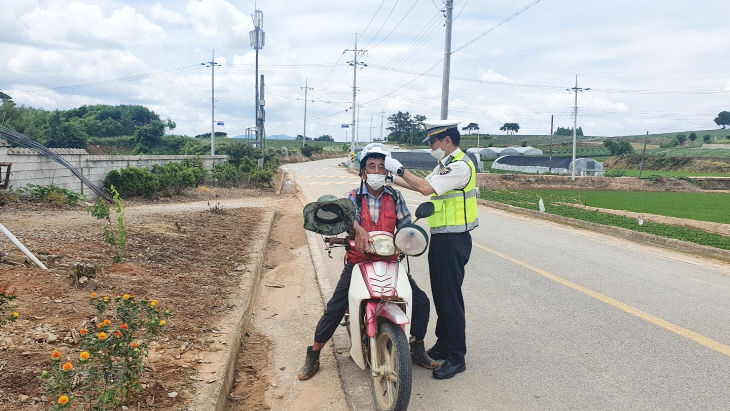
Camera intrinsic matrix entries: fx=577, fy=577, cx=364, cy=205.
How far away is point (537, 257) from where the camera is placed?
32.9 feet

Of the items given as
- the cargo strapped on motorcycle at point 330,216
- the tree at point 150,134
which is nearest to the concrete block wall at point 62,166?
the cargo strapped on motorcycle at point 330,216

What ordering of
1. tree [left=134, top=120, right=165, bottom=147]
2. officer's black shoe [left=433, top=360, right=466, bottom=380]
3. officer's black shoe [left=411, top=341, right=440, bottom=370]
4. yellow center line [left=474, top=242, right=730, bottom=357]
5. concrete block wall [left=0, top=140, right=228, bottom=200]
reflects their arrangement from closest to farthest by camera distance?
1. officer's black shoe [left=433, top=360, right=466, bottom=380]
2. officer's black shoe [left=411, top=341, right=440, bottom=370]
3. yellow center line [left=474, top=242, right=730, bottom=357]
4. concrete block wall [left=0, top=140, right=228, bottom=200]
5. tree [left=134, top=120, right=165, bottom=147]

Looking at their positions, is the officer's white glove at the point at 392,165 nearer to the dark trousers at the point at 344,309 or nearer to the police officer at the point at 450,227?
the police officer at the point at 450,227

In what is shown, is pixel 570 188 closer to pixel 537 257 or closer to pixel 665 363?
pixel 537 257

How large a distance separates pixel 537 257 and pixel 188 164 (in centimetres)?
1722

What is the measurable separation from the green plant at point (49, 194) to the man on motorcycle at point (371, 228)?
1127cm

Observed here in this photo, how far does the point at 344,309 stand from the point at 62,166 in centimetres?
1318

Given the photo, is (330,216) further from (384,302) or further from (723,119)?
(723,119)

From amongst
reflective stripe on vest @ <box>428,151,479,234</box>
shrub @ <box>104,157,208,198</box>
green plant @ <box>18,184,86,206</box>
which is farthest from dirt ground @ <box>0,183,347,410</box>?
shrub @ <box>104,157,208,198</box>

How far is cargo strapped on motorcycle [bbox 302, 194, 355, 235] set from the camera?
409 centimetres

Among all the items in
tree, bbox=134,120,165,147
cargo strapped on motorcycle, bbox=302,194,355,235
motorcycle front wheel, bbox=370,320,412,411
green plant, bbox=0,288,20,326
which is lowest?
motorcycle front wheel, bbox=370,320,412,411

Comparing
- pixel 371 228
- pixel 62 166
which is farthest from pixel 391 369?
pixel 62 166

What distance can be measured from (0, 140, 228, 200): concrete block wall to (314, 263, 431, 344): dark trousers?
11.4m

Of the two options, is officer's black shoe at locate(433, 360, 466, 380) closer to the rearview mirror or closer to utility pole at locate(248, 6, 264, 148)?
the rearview mirror
